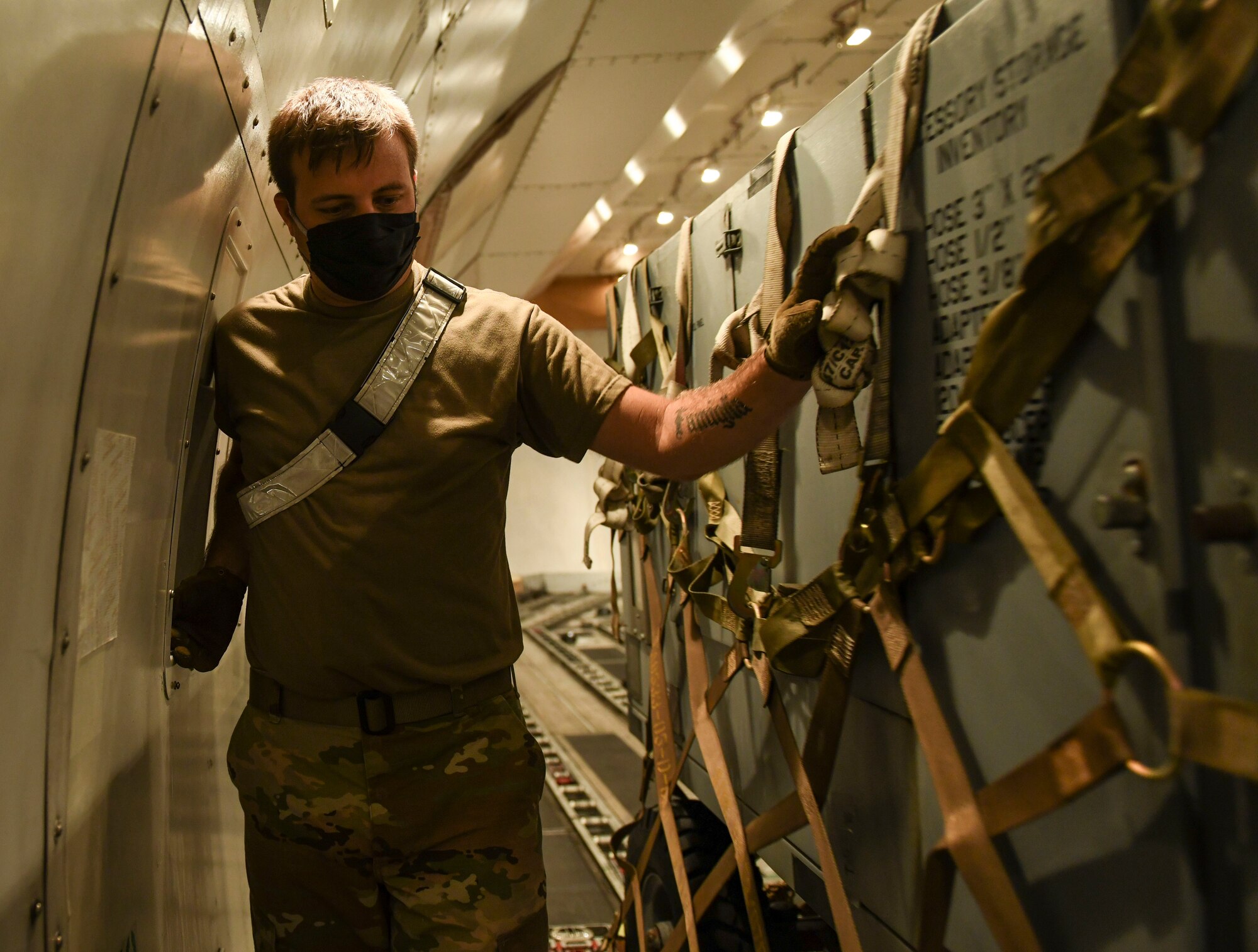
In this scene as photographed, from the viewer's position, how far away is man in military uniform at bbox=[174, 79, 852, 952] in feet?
5.34

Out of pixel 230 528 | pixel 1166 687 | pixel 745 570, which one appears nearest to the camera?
pixel 1166 687

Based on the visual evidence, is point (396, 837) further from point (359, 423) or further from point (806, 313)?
point (806, 313)

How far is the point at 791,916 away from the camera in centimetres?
231

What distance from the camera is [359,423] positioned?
5.40 ft

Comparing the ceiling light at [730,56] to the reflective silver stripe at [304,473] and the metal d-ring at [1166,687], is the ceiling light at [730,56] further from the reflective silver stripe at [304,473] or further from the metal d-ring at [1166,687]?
the metal d-ring at [1166,687]

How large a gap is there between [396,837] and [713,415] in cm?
93

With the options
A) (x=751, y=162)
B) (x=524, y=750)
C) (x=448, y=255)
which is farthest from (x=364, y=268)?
(x=751, y=162)

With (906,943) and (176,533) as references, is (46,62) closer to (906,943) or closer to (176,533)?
(176,533)

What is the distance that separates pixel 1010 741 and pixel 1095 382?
0.48 m

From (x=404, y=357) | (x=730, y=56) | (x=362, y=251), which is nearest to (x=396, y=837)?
(x=404, y=357)

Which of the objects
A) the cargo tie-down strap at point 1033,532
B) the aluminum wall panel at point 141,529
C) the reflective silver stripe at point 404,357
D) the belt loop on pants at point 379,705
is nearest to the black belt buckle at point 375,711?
the belt loop on pants at point 379,705

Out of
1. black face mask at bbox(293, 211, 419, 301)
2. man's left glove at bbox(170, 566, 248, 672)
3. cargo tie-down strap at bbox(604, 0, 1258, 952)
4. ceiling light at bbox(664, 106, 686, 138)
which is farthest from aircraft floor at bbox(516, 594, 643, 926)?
ceiling light at bbox(664, 106, 686, 138)

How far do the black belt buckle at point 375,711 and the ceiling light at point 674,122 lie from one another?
18.3 feet

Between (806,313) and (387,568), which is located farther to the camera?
(387,568)
